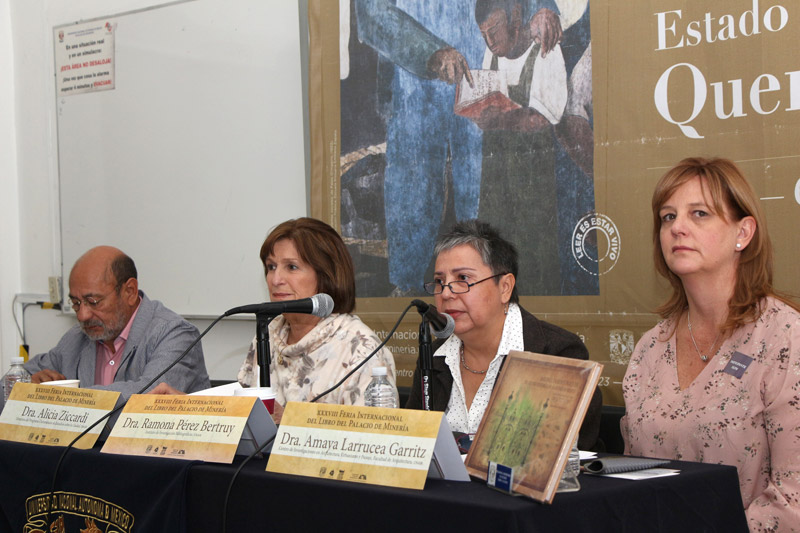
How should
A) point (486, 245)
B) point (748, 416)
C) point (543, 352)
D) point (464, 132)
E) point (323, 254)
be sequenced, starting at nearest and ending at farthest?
1. point (748, 416)
2. point (543, 352)
3. point (486, 245)
4. point (323, 254)
5. point (464, 132)

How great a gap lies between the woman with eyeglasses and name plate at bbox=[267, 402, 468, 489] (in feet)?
2.97

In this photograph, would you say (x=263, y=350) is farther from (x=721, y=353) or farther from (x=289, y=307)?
(x=721, y=353)

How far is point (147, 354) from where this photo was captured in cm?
288

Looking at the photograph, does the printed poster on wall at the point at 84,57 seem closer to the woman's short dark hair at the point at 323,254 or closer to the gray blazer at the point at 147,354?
the gray blazer at the point at 147,354

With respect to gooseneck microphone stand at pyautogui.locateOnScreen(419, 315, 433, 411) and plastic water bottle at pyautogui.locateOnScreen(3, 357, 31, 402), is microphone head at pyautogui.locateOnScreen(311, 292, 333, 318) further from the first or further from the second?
plastic water bottle at pyautogui.locateOnScreen(3, 357, 31, 402)

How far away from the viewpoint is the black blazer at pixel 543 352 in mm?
2252

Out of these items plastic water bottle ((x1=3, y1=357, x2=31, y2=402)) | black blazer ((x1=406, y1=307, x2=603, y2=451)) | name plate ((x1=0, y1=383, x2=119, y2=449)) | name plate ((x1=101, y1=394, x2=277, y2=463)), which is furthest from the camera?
plastic water bottle ((x1=3, y1=357, x2=31, y2=402))

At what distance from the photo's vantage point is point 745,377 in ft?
6.13

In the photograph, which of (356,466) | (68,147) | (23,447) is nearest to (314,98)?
(68,147)

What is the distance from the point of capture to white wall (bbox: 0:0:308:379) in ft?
14.6

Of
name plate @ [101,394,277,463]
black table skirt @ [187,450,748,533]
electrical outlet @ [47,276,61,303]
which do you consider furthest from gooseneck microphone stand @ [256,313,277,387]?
electrical outlet @ [47,276,61,303]

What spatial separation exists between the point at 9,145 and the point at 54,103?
43cm

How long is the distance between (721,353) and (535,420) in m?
0.86

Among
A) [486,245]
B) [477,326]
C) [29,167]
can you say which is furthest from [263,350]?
[29,167]
